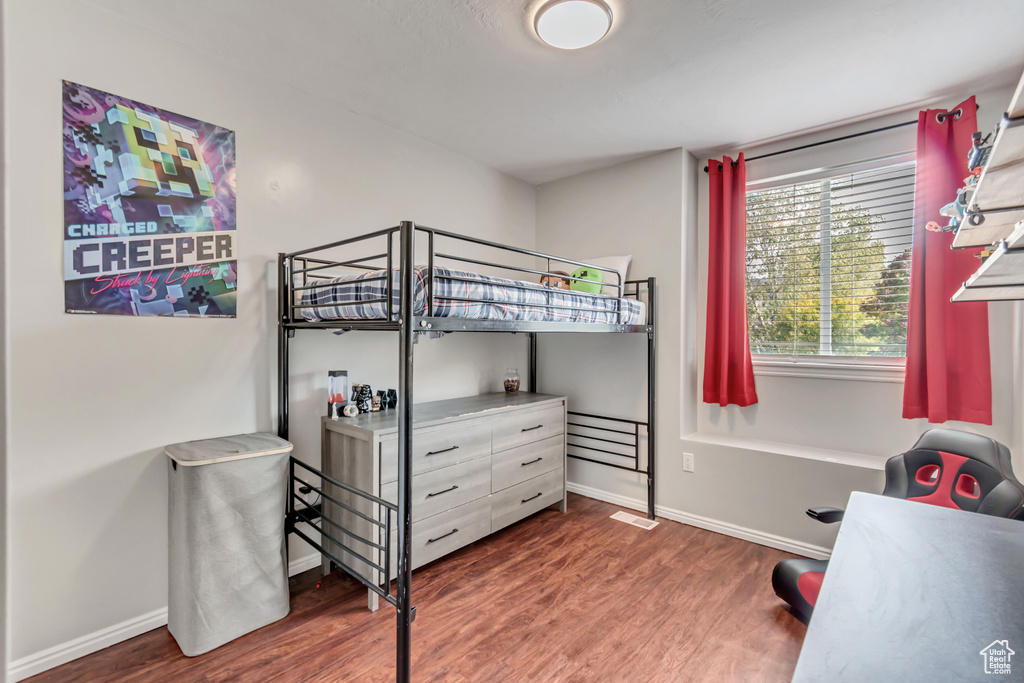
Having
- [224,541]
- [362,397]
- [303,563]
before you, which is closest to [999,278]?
[362,397]

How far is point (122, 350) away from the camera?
1931 mm

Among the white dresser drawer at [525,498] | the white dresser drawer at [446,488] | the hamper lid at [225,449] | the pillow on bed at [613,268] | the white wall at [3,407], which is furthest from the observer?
the pillow on bed at [613,268]

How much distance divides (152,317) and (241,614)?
123 cm

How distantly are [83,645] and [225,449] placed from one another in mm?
837

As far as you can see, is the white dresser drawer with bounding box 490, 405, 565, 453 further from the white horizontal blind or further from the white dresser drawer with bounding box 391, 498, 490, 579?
the white horizontal blind

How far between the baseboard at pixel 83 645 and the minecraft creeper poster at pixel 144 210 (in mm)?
1213

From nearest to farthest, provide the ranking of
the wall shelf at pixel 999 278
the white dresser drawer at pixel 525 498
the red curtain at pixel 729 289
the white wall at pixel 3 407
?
1. the white wall at pixel 3 407
2. the wall shelf at pixel 999 278
3. the white dresser drawer at pixel 525 498
4. the red curtain at pixel 729 289

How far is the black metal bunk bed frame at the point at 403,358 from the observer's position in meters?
1.74

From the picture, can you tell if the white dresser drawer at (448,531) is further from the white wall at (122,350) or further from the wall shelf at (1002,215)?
the wall shelf at (1002,215)

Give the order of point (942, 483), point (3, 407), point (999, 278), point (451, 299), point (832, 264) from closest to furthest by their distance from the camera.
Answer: point (3, 407), point (999, 278), point (451, 299), point (942, 483), point (832, 264)

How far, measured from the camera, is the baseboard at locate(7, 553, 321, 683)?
174 centimetres

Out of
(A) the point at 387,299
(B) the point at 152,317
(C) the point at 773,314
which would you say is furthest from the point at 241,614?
Answer: (C) the point at 773,314

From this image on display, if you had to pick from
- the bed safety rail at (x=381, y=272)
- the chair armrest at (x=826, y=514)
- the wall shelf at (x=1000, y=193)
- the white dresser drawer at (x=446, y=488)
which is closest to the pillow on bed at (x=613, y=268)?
the bed safety rail at (x=381, y=272)

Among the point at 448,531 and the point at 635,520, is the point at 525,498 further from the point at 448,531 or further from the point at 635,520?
the point at 635,520
